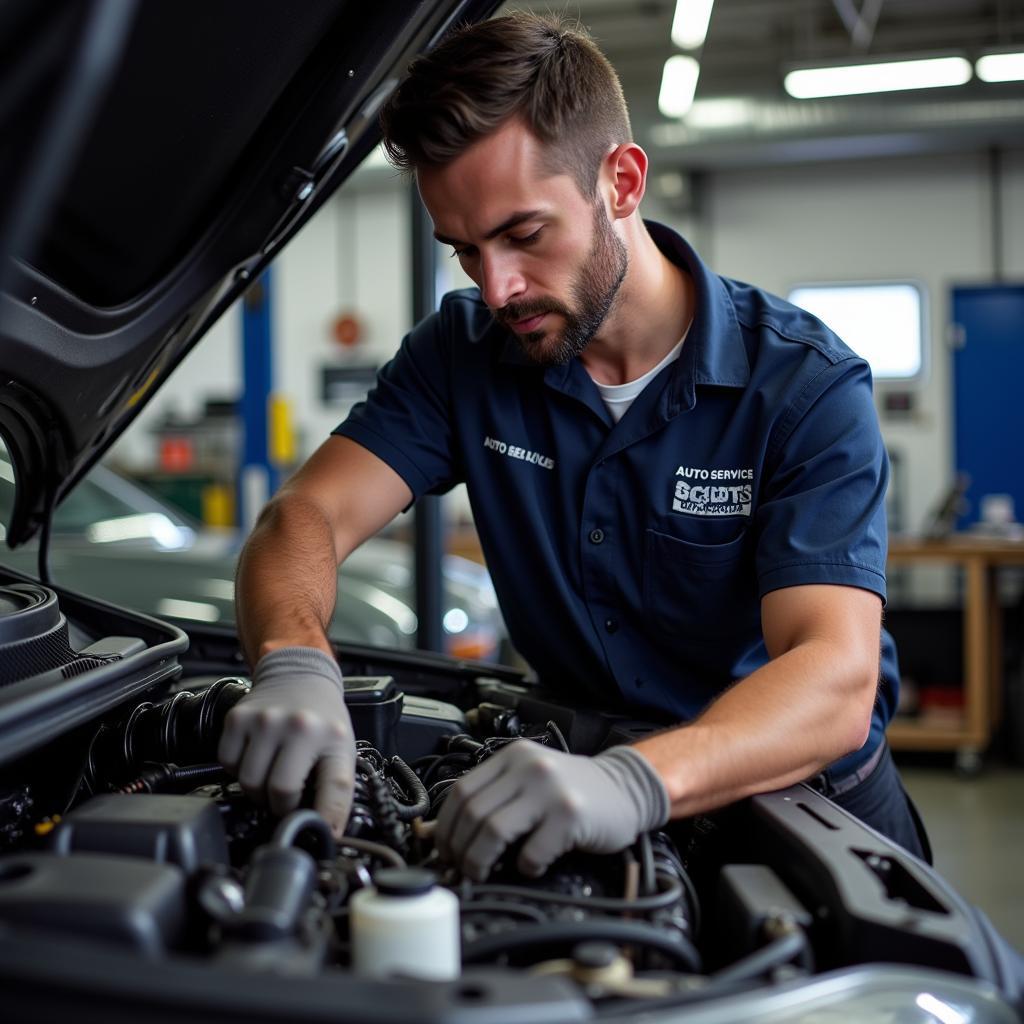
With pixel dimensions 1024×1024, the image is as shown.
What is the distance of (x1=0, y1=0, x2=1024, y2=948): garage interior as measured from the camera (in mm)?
4863

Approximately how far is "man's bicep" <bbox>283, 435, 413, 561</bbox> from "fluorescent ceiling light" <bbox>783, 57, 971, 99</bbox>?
5.02 metres

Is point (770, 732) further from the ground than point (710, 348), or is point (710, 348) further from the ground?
point (710, 348)

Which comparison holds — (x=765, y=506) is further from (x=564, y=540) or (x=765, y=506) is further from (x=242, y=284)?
(x=242, y=284)

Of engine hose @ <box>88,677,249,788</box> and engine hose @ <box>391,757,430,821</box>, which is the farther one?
engine hose @ <box>88,677,249,788</box>

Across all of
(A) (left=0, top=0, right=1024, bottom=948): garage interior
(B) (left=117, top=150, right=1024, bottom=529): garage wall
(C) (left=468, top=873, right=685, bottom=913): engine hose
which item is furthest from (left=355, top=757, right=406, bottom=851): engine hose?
(B) (left=117, top=150, right=1024, bottom=529): garage wall

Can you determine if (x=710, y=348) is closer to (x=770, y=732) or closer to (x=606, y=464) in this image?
(x=606, y=464)

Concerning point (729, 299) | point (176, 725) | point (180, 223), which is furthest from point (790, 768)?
point (180, 223)

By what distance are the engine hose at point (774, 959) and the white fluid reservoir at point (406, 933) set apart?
0.16m

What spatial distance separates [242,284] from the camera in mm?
1498

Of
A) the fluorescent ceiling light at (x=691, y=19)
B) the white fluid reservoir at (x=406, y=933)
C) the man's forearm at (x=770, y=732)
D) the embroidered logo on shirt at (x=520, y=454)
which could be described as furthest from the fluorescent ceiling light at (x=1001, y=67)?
the white fluid reservoir at (x=406, y=933)

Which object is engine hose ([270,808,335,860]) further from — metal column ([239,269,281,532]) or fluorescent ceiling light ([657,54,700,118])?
fluorescent ceiling light ([657,54,700,118])

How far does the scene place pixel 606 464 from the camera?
1.50m

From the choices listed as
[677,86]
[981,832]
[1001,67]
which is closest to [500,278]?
[981,832]

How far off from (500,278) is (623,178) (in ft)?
0.82
